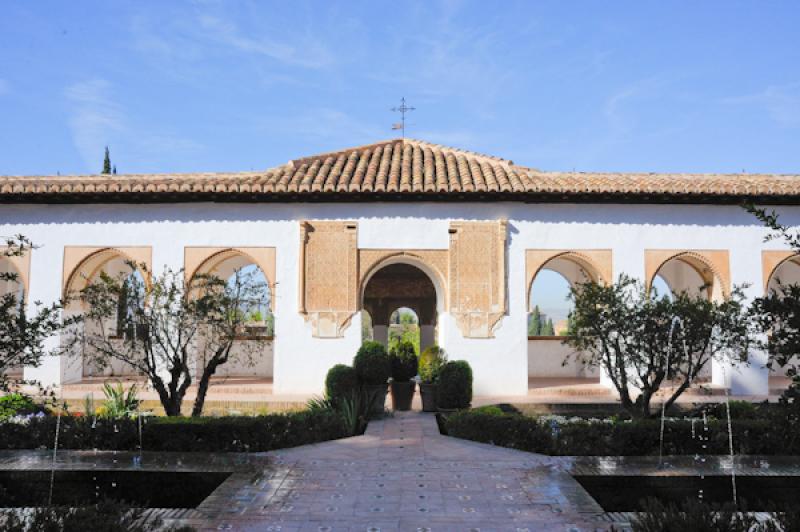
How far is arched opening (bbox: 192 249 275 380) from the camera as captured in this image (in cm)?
991

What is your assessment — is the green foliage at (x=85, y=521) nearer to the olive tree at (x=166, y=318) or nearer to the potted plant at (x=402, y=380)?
the olive tree at (x=166, y=318)

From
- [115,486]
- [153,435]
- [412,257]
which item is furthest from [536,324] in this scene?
[115,486]

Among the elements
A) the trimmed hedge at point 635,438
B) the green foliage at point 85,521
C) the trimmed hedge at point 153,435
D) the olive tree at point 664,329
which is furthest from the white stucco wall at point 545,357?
the green foliage at point 85,521

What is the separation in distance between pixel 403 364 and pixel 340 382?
134 centimetres

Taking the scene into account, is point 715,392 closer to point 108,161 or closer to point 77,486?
point 77,486

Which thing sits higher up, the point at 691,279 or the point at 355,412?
the point at 691,279

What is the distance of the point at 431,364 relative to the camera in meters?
11.8

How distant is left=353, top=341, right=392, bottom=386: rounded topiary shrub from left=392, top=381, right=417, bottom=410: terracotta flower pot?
41 centimetres

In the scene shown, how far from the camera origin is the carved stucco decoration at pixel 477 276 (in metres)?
13.0

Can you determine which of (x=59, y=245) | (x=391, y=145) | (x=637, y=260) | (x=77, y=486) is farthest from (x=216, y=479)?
(x=391, y=145)

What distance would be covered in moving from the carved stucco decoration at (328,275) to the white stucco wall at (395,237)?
0.21 metres

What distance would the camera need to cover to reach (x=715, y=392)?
43.1 feet

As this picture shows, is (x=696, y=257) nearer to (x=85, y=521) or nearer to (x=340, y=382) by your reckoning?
(x=340, y=382)

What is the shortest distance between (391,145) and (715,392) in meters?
9.53
